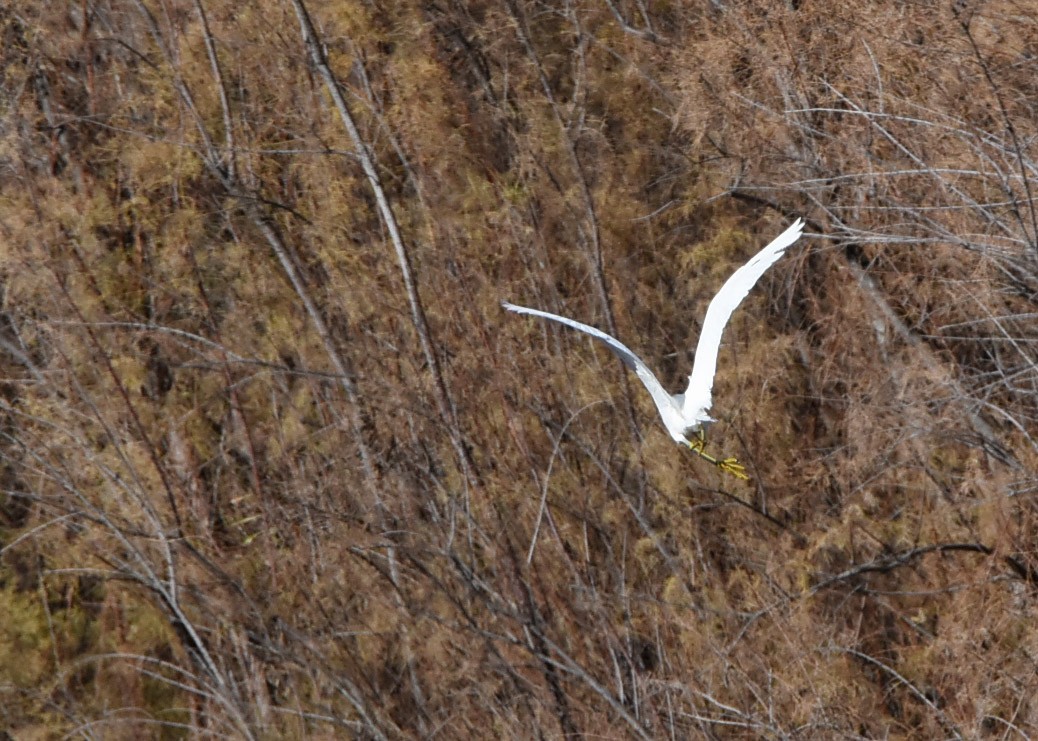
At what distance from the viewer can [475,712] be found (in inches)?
280

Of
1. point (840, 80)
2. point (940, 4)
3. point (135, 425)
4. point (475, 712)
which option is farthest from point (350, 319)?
point (940, 4)

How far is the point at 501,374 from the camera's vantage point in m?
7.59

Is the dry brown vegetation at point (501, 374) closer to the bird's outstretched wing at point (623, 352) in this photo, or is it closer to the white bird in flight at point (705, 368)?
the white bird in flight at point (705, 368)

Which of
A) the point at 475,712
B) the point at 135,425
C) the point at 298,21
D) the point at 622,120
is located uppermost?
the point at 298,21

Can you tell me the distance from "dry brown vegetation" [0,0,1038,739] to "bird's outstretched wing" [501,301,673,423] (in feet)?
6.40

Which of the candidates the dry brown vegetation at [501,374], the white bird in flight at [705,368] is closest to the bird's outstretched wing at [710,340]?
the white bird in flight at [705,368]

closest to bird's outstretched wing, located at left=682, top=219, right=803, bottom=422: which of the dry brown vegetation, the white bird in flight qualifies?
the white bird in flight

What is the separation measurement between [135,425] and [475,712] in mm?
2488

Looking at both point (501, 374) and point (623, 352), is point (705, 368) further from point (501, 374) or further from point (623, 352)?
point (501, 374)

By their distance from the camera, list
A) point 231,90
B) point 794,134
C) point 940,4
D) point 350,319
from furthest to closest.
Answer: point 231,90
point 350,319
point 794,134
point 940,4

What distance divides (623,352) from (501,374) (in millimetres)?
3590

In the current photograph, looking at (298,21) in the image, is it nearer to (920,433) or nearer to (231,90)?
(231,90)

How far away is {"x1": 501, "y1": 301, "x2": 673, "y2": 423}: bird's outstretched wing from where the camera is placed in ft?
13.0

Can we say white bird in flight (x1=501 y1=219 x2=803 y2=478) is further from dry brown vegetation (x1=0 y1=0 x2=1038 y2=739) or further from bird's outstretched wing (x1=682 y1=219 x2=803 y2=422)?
dry brown vegetation (x1=0 y1=0 x2=1038 y2=739)
